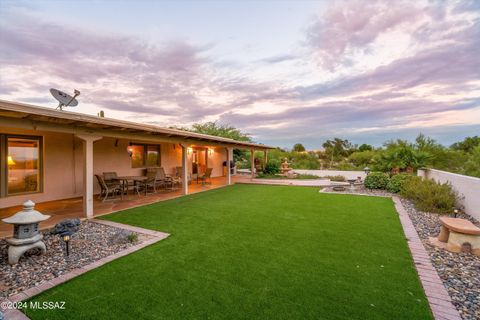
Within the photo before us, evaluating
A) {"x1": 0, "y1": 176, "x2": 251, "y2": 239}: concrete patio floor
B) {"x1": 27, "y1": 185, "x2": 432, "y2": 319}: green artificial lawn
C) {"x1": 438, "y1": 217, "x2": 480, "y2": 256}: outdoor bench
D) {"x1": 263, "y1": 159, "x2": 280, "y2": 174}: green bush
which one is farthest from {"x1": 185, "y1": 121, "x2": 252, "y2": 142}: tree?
{"x1": 438, "y1": 217, "x2": 480, "y2": 256}: outdoor bench

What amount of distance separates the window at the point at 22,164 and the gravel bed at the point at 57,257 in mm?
3389

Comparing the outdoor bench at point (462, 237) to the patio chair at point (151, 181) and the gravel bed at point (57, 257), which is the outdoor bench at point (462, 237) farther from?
the patio chair at point (151, 181)

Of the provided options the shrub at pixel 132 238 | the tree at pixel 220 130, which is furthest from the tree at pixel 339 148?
the shrub at pixel 132 238

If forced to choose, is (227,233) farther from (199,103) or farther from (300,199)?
(199,103)

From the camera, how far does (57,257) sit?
3.54 meters

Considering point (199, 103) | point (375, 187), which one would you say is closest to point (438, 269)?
point (375, 187)

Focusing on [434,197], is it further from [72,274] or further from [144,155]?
[144,155]

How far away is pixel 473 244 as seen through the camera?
3857mm

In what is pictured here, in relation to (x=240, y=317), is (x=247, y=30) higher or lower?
higher

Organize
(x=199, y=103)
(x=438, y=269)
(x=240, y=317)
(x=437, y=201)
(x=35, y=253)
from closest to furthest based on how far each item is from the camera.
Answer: (x=240, y=317) < (x=438, y=269) < (x=35, y=253) < (x=437, y=201) < (x=199, y=103)

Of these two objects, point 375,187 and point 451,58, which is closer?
point 451,58

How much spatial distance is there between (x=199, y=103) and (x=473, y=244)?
18.2 metres

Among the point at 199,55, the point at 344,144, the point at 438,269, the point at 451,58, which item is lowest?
the point at 438,269

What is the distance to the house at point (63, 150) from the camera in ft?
15.0
